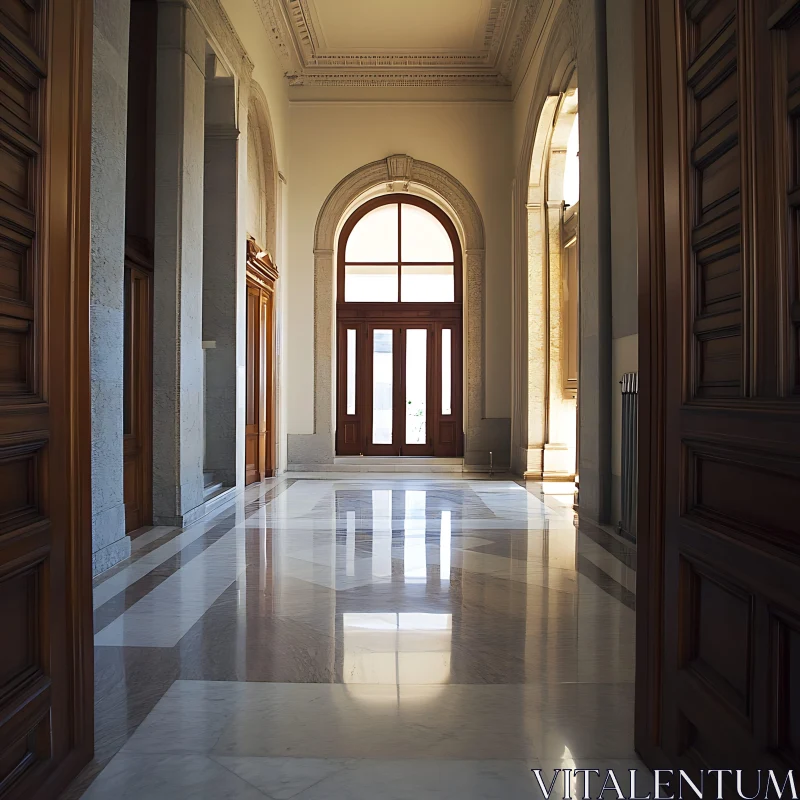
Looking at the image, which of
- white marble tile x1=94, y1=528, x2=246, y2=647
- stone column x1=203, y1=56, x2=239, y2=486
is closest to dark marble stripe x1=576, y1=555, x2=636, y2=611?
white marble tile x1=94, y1=528, x2=246, y2=647

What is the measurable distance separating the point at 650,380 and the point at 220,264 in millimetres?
7026

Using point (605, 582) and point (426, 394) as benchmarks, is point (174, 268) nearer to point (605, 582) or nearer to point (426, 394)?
point (605, 582)

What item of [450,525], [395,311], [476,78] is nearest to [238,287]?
[450,525]

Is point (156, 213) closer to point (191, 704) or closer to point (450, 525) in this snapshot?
point (450, 525)

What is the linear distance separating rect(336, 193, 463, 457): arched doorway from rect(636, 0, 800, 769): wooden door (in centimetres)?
1115

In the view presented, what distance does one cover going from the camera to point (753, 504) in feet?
5.63

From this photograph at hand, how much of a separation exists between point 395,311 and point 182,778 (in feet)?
38.1

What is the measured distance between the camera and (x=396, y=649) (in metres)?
3.37

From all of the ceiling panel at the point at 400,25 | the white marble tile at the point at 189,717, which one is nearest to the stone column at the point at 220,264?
the ceiling panel at the point at 400,25

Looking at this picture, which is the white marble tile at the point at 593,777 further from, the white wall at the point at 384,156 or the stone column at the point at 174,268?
the white wall at the point at 384,156

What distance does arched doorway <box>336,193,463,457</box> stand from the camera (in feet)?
44.2

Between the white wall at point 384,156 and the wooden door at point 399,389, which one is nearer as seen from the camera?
the white wall at point 384,156

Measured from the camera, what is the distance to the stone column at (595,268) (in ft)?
22.2

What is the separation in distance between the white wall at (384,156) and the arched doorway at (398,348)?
1.04 meters
